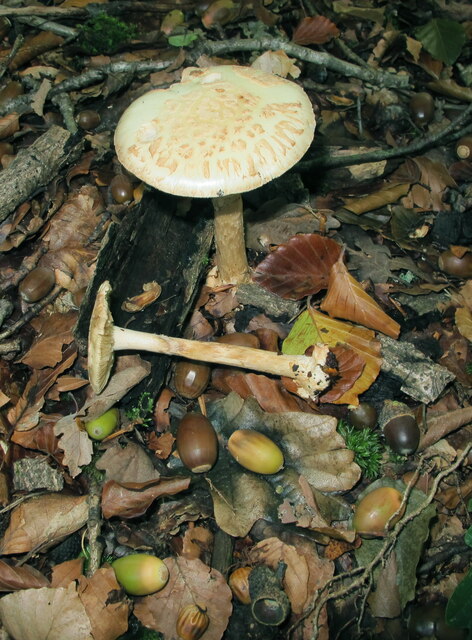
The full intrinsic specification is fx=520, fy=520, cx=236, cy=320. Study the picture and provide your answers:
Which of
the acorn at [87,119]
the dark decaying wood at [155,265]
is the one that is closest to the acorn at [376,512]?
the dark decaying wood at [155,265]

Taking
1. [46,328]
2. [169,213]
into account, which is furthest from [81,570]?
[169,213]

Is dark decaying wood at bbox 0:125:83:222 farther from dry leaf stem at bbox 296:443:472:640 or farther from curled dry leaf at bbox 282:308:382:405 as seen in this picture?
dry leaf stem at bbox 296:443:472:640

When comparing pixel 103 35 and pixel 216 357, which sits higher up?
pixel 103 35

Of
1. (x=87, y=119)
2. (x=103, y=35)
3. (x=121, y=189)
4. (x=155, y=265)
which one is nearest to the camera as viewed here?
(x=155, y=265)

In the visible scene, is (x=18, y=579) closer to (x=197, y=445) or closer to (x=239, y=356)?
(x=197, y=445)

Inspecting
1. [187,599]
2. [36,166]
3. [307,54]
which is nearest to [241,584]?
[187,599]

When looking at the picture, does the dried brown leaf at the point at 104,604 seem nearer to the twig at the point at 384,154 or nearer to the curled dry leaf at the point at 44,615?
the curled dry leaf at the point at 44,615
